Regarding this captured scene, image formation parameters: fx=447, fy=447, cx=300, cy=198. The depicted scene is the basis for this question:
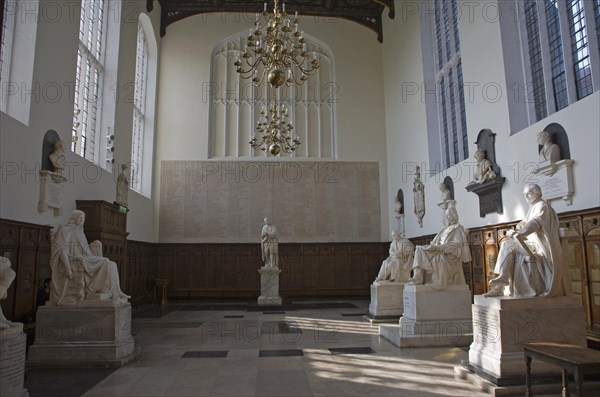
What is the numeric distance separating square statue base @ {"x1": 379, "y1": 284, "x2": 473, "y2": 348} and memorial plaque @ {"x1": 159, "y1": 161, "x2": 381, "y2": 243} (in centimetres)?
923

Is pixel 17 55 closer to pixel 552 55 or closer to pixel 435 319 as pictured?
pixel 435 319

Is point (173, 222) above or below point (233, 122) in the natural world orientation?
below

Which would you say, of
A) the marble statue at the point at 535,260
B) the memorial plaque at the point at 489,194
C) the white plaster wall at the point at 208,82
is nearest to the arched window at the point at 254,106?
the white plaster wall at the point at 208,82

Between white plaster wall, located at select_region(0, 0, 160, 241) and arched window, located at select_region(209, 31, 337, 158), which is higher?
arched window, located at select_region(209, 31, 337, 158)

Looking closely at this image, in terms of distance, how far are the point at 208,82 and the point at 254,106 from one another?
192cm

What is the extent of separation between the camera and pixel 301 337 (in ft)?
24.8

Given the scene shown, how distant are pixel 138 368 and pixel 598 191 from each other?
6542 mm

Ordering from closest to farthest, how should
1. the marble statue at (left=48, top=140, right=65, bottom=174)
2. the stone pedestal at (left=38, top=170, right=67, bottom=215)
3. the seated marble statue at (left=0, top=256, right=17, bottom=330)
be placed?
the seated marble statue at (left=0, top=256, right=17, bottom=330) → the stone pedestal at (left=38, top=170, right=67, bottom=215) → the marble statue at (left=48, top=140, right=65, bottom=174)

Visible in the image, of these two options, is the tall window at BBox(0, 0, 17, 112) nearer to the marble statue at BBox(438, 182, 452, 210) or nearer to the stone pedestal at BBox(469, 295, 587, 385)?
the stone pedestal at BBox(469, 295, 587, 385)

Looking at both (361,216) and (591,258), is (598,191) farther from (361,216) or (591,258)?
(361,216)

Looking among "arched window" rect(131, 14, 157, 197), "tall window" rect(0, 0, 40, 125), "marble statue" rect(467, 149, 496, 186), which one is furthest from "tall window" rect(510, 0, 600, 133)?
"arched window" rect(131, 14, 157, 197)

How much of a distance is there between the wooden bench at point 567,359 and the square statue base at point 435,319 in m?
2.55

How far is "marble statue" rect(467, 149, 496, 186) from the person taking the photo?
903 cm

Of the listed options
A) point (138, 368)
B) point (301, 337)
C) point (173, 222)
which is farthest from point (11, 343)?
point (173, 222)
